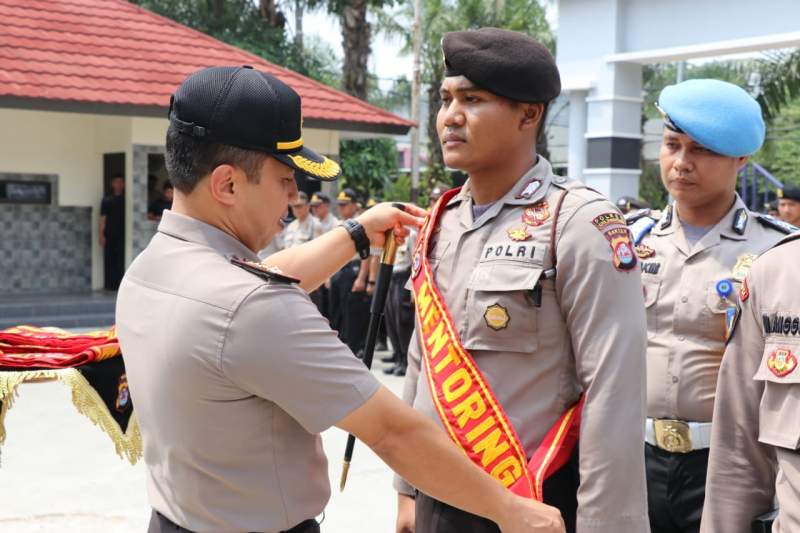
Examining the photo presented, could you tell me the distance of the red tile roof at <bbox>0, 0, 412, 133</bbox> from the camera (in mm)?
11383

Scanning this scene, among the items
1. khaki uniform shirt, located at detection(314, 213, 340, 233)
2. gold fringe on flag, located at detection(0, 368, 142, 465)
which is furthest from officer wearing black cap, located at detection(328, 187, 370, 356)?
gold fringe on flag, located at detection(0, 368, 142, 465)

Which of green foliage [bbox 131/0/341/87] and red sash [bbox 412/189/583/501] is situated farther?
green foliage [bbox 131/0/341/87]

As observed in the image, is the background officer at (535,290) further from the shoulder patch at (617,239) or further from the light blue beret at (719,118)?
the light blue beret at (719,118)

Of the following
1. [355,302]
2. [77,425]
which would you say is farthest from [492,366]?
[355,302]

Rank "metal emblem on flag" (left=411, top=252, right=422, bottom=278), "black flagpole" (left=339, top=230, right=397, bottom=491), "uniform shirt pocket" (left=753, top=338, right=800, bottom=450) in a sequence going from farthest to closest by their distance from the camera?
"black flagpole" (left=339, top=230, right=397, bottom=491) → "metal emblem on flag" (left=411, top=252, right=422, bottom=278) → "uniform shirt pocket" (left=753, top=338, right=800, bottom=450)

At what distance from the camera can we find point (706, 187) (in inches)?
110

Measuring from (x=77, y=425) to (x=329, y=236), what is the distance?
191 inches

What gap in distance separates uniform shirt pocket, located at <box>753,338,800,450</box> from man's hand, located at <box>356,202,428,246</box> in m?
0.96

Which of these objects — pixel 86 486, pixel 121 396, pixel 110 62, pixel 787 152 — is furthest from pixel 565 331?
pixel 787 152

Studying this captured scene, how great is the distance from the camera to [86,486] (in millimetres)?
5391

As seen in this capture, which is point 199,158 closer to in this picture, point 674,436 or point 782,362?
point 782,362

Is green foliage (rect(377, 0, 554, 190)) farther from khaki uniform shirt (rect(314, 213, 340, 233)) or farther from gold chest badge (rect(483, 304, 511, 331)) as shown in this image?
gold chest badge (rect(483, 304, 511, 331))

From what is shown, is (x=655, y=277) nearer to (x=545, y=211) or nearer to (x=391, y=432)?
(x=545, y=211)

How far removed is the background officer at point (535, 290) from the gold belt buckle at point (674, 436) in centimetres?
53
